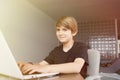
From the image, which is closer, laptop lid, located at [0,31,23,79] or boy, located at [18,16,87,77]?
laptop lid, located at [0,31,23,79]

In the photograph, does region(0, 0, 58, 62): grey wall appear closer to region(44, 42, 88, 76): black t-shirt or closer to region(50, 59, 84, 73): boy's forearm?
region(44, 42, 88, 76): black t-shirt

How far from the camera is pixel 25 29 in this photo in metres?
2.61

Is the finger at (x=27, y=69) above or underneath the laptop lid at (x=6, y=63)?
underneath

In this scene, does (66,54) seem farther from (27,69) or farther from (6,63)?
(6,63)

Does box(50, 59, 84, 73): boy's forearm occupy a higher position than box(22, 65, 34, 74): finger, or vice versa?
box(22, 65, 34, 74): finger

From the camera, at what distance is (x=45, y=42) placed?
3281mm

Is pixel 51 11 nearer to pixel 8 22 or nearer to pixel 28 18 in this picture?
pixel 28 18

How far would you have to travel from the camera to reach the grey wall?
2221 mm

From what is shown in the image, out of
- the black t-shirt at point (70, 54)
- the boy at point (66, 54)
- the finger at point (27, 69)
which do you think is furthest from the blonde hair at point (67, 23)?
the finger at point (27, 69)

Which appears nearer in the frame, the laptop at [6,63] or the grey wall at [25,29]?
the laptop at [6,63]

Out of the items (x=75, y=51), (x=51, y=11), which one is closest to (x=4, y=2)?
(x=51, y=11)

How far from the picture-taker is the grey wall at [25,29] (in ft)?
7.29

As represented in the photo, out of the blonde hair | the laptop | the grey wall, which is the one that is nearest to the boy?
the blonde hair

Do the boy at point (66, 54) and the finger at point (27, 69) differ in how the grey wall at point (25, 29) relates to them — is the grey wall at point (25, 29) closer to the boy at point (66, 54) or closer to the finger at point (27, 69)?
the boy at point (66, 54)
